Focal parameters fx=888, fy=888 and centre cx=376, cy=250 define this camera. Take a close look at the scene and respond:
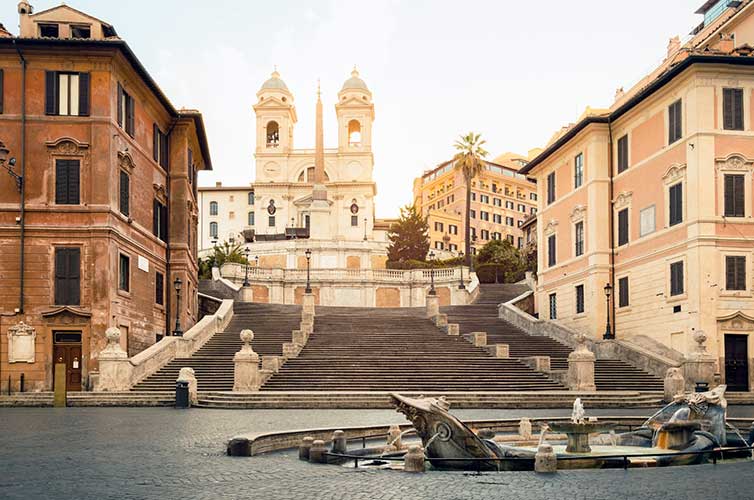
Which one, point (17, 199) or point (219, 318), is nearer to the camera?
point (17, 199)

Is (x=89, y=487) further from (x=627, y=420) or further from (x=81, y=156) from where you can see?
(x=81, y=156)

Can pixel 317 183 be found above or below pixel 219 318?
above

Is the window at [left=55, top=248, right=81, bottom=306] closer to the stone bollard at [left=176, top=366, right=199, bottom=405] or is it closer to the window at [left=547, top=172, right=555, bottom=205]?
the stone bollard at [left=176, top=366, right=199, bottom=405]

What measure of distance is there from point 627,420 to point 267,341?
22.2m

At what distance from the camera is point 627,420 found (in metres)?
19.5

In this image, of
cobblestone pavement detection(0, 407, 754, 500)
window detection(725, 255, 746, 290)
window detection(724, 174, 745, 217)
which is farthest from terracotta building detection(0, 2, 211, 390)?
window detection(724, 174, 745, 217)

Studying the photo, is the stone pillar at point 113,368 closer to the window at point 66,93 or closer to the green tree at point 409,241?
the window at point 66,93

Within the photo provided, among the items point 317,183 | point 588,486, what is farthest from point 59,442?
point 317,183

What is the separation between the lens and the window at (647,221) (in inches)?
1444

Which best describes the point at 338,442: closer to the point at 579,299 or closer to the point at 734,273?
the point at 734,273

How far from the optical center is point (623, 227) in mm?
39812

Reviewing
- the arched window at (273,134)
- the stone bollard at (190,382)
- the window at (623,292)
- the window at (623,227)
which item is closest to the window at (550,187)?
the window at (623,227)

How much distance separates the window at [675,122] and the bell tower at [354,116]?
9493 centimetres

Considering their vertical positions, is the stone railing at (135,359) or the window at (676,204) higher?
the window at (676,204)
